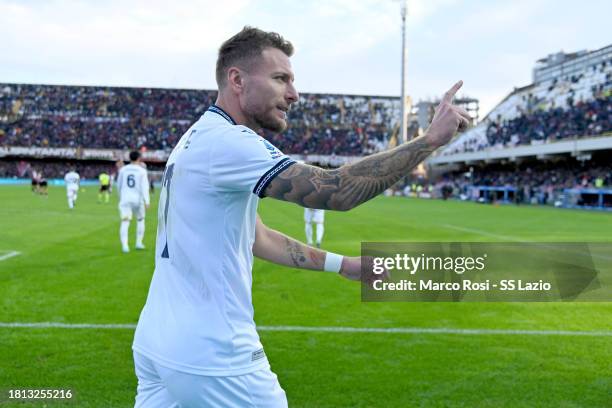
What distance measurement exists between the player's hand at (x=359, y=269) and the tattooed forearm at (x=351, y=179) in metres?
0.78

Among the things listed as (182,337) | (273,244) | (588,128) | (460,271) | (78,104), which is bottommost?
(460,271)

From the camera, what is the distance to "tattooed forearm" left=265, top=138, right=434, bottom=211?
6.58ft

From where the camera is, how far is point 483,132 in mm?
62156

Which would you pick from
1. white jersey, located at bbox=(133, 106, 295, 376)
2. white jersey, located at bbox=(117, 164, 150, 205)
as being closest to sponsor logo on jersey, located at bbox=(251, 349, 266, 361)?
white jersey, located at bbox=(133, 106, 295, 376)

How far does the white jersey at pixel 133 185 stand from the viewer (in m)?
12.2

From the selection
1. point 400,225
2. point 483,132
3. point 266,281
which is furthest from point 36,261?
point 483,132

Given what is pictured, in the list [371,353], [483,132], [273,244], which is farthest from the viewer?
[483,132]

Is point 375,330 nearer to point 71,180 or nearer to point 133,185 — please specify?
point 133,185

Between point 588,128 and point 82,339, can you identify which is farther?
point 588,128

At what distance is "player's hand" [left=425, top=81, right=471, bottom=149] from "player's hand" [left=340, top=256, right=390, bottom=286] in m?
0.86

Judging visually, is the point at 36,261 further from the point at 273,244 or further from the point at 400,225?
the point at 400,225

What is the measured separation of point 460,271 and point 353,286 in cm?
285

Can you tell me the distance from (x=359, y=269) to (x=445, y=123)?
99 cm

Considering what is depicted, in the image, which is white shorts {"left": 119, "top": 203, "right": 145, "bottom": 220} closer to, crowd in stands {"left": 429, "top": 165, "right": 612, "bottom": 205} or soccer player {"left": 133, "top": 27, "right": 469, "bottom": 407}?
soccer player {"left": 133, "top": 27, "right": 469, "bottom": 407}
